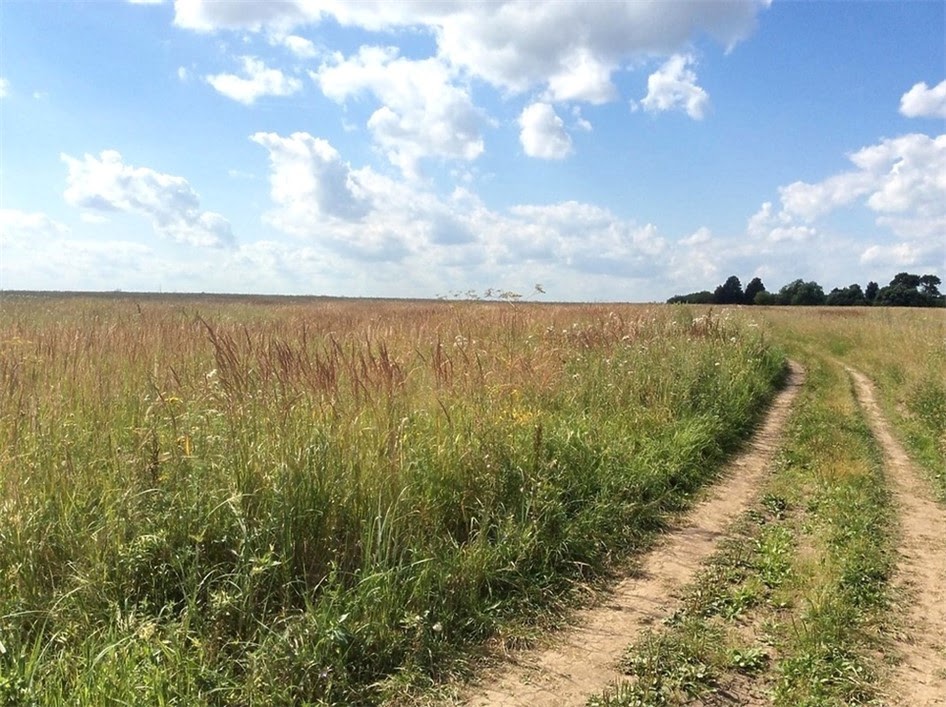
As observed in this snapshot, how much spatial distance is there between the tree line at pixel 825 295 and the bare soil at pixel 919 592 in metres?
66.5

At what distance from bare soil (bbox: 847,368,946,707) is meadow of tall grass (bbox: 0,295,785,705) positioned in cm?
160

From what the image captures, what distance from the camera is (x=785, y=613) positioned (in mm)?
3502

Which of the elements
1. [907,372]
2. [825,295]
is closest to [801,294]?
[825,295]

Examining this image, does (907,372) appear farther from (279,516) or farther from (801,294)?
(801,294)

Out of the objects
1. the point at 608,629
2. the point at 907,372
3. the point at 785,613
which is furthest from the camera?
the point at 907,372

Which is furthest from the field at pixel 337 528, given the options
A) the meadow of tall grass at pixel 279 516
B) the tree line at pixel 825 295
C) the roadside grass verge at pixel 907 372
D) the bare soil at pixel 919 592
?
the tree line at pixel 825 295

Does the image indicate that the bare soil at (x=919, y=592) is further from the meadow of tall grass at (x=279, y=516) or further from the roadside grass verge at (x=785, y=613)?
the meadow of tall grass at (x=279, y=516)

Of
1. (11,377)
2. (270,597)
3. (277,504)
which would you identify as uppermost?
(11,377)

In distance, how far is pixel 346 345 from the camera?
7051 millimetres

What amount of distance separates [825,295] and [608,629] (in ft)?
281

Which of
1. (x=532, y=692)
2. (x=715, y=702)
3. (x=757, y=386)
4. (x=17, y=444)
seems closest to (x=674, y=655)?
(x=715, y=702)

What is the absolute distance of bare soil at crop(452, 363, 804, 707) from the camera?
9.29ft

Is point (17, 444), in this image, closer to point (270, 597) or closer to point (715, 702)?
point (270, 597)

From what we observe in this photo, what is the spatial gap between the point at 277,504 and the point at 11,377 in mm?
2498
